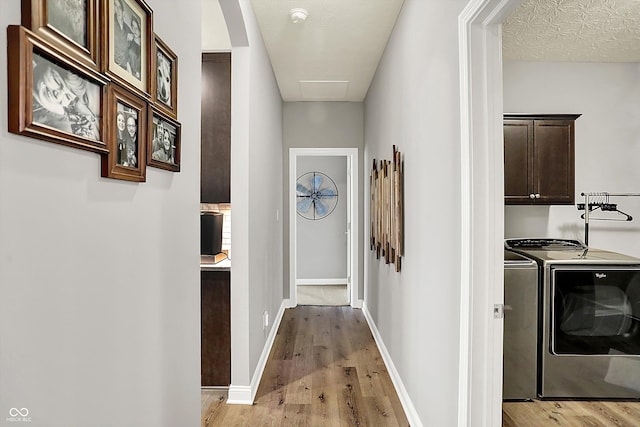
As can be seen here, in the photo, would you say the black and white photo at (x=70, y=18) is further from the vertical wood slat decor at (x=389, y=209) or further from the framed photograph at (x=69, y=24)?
the vertical wood slat decor at (x=389, y=209)

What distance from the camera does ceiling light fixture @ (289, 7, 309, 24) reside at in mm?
2957

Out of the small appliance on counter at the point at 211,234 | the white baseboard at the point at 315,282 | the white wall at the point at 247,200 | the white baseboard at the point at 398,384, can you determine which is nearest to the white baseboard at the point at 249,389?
the white wall at the point at 247,200

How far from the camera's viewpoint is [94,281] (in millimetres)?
848

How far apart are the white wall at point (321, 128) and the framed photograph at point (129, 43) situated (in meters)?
4.40

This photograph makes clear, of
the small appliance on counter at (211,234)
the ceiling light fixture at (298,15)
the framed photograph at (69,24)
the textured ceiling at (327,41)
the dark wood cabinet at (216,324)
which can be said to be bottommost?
the dark wood cabinet at (216,324)

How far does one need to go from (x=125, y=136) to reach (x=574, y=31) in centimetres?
321

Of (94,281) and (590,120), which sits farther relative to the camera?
(590,120)

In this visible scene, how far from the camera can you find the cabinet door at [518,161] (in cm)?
319

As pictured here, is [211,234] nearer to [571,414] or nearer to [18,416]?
[18,416]

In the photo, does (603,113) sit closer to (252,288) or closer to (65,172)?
(252,288)

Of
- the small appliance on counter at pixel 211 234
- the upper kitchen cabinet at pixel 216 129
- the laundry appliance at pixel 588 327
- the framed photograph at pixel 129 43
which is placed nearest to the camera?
the framed photograph at pixel 129 43

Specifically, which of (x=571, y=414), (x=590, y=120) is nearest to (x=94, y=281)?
(x=571, y=414)

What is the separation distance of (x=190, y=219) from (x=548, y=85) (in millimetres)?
3303

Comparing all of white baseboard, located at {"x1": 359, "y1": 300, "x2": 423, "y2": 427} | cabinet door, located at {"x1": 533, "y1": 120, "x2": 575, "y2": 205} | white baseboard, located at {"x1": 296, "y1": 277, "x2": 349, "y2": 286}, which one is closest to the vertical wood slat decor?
white baseboard, located at {"x1": 359, "y1": 300, "x2": 423, "y2": 427}
